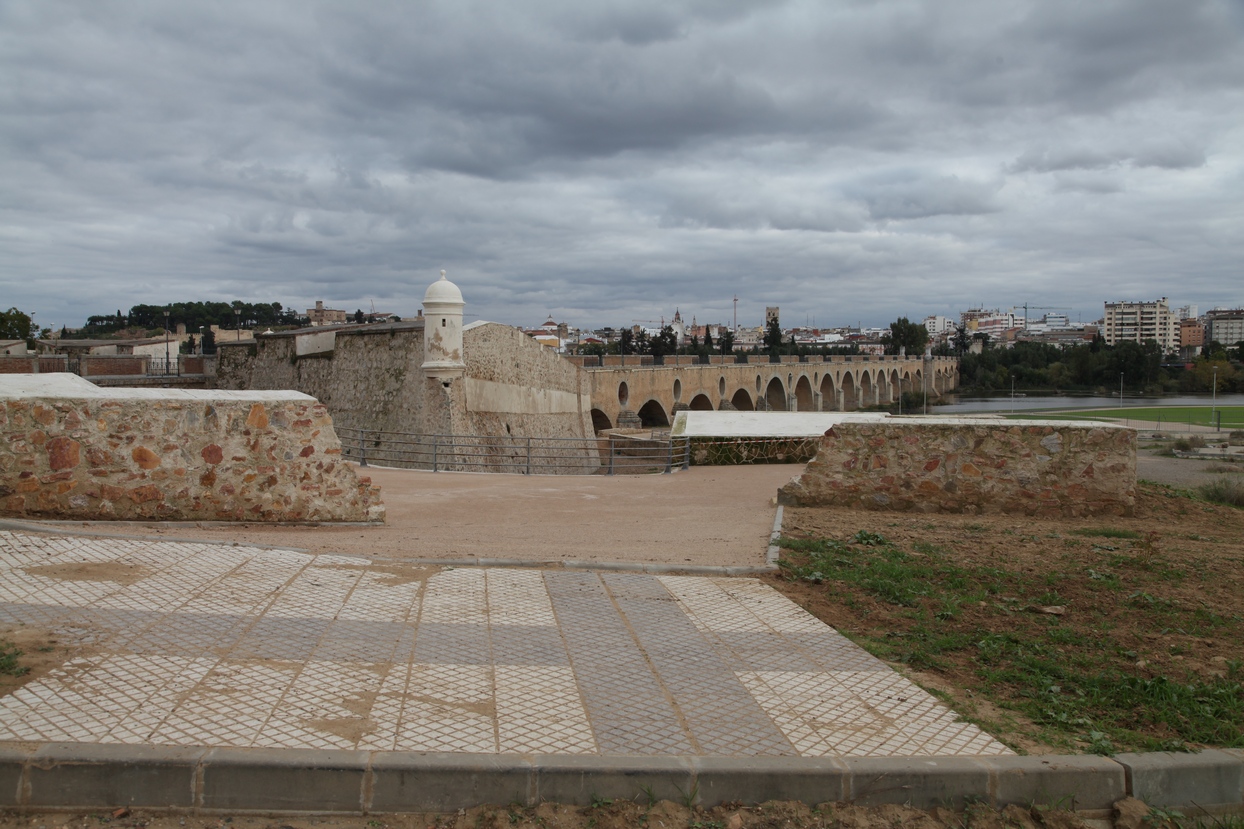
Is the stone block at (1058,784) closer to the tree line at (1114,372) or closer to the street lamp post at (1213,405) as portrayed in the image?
the street lamp post at (1213,405)

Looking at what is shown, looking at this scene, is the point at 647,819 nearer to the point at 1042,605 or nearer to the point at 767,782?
the point at 767,782

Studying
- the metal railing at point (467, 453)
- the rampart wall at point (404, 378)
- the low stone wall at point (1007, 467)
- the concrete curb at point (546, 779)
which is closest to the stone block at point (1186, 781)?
the concrete curb at point (546, 779)

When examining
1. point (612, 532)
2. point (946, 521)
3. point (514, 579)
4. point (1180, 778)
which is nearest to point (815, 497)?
point (946, 521)

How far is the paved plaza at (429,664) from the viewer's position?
3.40 metres

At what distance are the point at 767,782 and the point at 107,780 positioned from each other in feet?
7.54

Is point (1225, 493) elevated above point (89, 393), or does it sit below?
below

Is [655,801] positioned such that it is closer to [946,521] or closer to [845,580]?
[845,580]

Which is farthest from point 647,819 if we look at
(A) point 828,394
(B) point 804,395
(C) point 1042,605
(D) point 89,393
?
(A) point 828,394

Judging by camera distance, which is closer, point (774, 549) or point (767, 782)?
point (767, 782)

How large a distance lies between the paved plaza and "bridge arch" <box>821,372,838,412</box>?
6851cm

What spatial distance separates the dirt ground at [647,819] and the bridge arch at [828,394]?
70.0m

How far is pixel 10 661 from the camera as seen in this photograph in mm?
3715

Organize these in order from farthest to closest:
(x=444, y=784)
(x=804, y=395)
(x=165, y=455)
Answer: (x=804, y=395), (x=165, y=455), (x=444, y=784)

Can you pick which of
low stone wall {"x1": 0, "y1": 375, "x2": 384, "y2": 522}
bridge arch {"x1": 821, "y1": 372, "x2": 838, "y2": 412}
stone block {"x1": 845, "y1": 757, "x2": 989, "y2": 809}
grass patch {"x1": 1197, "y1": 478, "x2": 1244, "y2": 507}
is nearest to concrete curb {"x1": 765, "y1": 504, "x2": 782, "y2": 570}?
stone block {"x1": 845, "y1": 757, "x2": 989, "y2": 809}
